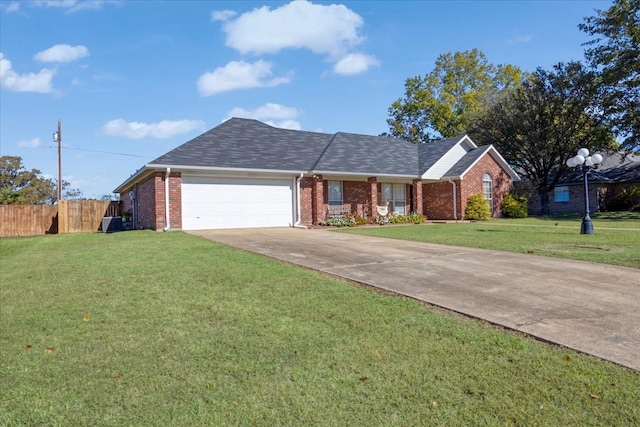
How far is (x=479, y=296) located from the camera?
519cm

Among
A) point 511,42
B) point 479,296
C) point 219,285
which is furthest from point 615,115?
point 219,285

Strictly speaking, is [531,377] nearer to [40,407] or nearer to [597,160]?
[40,407]

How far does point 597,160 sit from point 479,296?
37.5 feet

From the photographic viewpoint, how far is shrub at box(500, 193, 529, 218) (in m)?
24.8

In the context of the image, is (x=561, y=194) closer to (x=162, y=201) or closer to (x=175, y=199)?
(x=175, y=199)

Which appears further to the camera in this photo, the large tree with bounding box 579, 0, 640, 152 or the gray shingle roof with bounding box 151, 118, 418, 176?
the large tree with bounding box 579, 0, 640, 152

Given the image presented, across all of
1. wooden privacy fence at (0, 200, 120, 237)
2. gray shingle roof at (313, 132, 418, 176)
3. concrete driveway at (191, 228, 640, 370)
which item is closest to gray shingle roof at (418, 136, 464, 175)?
gray shingle roof at (313, 132, 418, 176)

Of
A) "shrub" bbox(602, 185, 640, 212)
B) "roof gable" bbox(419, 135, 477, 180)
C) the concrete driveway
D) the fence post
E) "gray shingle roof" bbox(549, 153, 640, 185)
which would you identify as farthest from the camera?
"gray shingle roof" bbox(549, 153, 640, 185)

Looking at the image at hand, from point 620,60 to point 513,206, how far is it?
34.1ft

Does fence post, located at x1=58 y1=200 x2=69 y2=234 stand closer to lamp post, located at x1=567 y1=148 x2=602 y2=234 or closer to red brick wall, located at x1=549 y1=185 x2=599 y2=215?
lamp post, located at x1=567 y1=148 x2=602 y2=234

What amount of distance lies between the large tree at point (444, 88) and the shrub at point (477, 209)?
67.6ft

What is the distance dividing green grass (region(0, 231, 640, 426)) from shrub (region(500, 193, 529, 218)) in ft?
73.4

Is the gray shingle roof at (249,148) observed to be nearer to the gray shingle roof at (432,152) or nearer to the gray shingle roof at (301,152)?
the gray shingle roof at (301,152)

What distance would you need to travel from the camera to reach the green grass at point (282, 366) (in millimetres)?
2518
